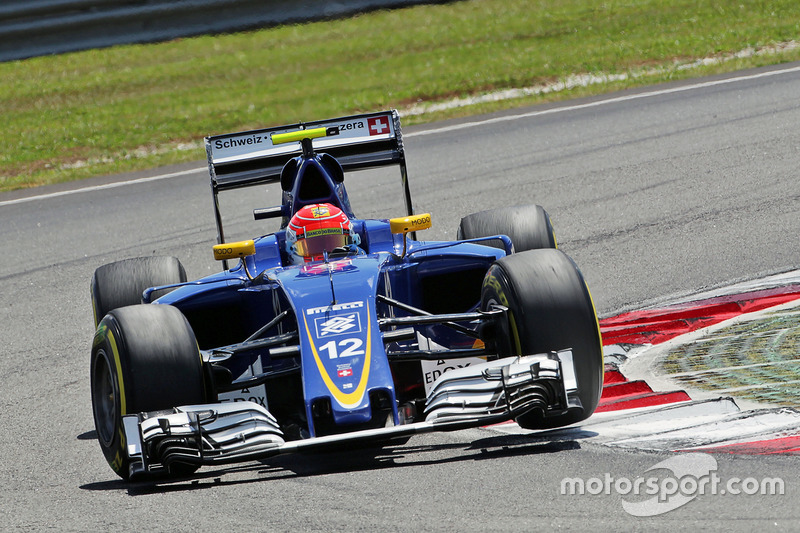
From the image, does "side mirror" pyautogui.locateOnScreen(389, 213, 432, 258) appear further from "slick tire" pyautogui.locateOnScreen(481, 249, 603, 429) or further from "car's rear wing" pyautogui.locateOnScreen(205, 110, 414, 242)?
Result: "car's rear wing" pyautogui.locateOnScreen(205, 110, 414, 242)

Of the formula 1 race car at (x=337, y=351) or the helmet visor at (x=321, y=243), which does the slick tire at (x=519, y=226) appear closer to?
the formula 1 race car at (x=337, y=351)

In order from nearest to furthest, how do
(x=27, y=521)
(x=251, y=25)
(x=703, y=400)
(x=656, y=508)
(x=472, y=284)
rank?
(x=656, y=508), (x=27, y=521), (x=703, y=400), (x=472, y=284), (x=251, y=25)

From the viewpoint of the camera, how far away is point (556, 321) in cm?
493

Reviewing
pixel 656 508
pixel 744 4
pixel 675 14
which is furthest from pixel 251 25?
pixel 656 508

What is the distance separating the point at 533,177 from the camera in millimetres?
11070

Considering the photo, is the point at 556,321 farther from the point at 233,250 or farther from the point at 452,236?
the point at 452,236

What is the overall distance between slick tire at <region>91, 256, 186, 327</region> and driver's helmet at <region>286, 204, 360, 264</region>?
3.32 ft

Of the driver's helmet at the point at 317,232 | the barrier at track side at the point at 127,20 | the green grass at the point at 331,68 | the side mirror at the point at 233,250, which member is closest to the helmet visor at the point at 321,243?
the driver's helmet at the point at 317,232

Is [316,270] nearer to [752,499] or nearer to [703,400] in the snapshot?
[703,400]

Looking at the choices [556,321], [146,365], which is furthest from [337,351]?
[556,321]

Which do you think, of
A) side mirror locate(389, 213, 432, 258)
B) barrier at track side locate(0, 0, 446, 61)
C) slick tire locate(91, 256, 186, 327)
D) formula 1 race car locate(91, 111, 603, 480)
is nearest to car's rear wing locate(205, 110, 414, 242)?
slick tire locate(91, 256, 186, 327)

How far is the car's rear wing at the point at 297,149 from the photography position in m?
7.45

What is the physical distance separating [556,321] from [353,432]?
996mm

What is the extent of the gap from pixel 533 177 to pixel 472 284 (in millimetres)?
5069
